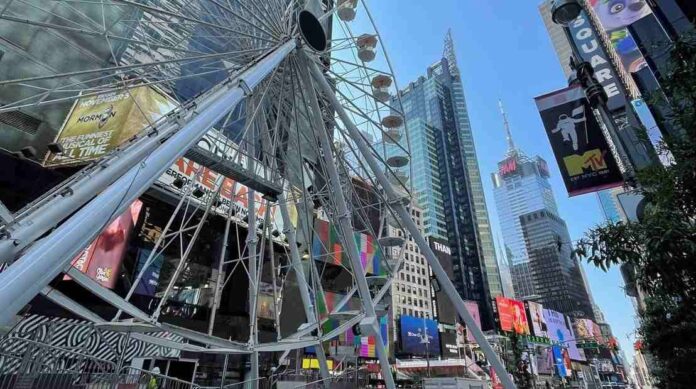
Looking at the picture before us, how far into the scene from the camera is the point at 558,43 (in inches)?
2635

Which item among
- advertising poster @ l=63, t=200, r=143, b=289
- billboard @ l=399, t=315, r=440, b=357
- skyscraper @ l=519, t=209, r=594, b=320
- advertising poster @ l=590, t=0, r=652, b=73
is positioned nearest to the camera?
advertising poster @ l=63, t=200, r=143, b=289

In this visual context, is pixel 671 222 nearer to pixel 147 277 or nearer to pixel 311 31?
pixel 311 31

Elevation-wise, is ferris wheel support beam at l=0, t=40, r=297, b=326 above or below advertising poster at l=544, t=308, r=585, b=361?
below

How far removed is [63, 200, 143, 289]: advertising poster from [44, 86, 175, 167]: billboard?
349cm

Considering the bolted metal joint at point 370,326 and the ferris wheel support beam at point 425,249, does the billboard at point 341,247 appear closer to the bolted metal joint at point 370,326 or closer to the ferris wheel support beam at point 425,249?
the ferris wheel support beam at point 425,249

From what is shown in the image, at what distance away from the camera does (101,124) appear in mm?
20266

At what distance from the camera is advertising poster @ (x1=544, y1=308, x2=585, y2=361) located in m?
99.4

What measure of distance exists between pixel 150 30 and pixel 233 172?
8.73 m

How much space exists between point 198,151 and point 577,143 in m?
13.5

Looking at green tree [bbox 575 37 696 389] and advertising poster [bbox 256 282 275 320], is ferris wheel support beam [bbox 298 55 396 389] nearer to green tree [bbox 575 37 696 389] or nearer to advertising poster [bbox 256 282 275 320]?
green tree [bbox 575 37 696 389]

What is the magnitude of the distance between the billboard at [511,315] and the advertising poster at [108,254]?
281 feet

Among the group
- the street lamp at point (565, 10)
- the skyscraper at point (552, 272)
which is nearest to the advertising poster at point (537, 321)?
the skyscraper at point (552, 272)

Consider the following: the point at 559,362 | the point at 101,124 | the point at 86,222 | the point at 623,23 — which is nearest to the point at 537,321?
the point at 559,362

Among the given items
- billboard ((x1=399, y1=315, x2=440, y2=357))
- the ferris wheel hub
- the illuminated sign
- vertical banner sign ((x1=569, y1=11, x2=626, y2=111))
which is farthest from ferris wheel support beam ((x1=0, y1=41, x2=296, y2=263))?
billboard ((x1=399, y1=315, x2=440, y2=357))
